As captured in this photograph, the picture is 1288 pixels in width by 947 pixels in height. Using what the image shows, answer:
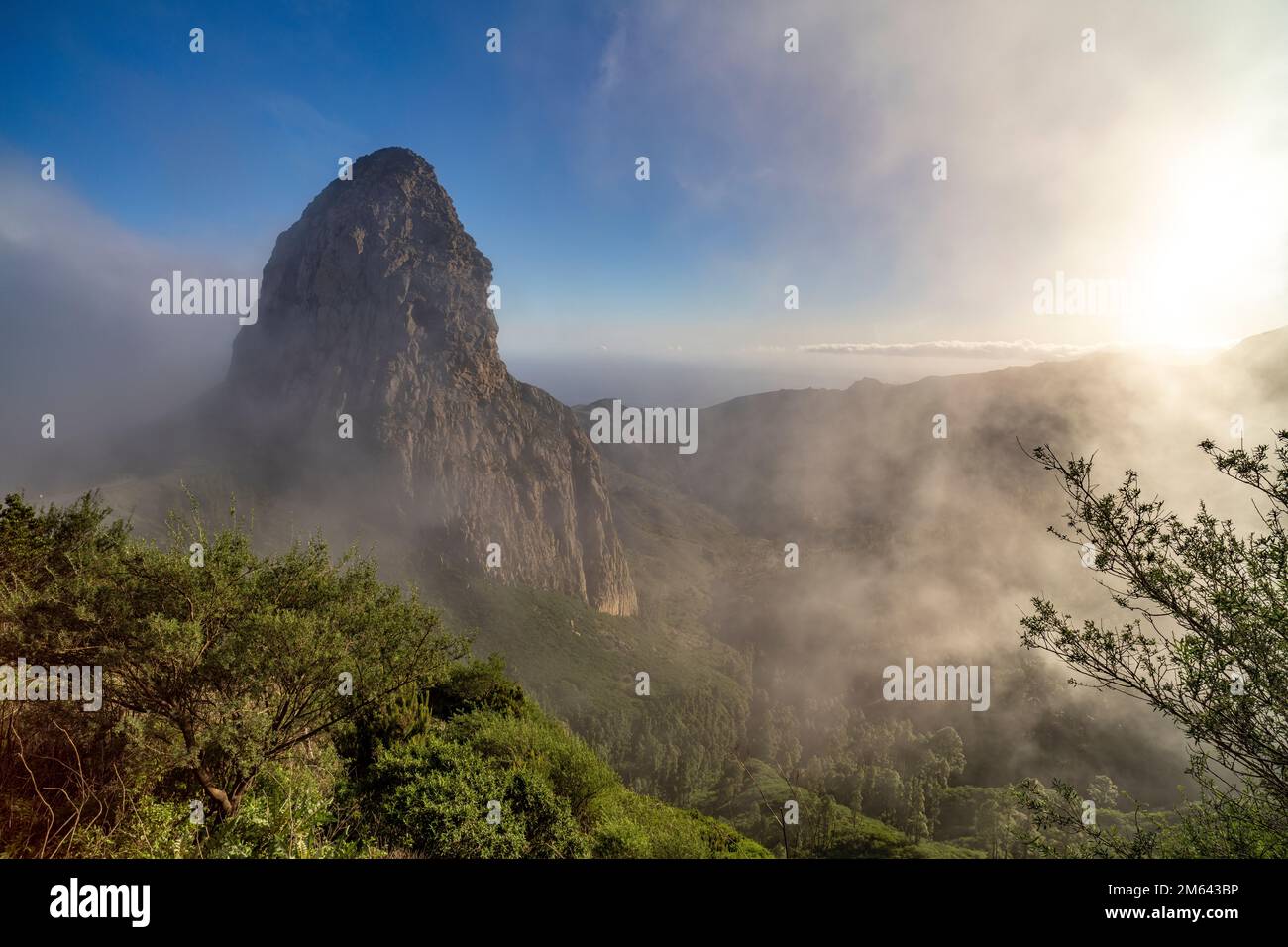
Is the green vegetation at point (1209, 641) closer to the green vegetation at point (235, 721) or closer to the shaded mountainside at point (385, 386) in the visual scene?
the green vegetation at point (235, 721)

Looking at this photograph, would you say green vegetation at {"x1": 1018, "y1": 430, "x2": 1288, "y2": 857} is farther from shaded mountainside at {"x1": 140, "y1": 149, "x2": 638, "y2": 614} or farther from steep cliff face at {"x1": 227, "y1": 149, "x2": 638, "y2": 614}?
steep cliff face at {"x1": 227, "y1": 149, "x2": 638, "y2": 614}

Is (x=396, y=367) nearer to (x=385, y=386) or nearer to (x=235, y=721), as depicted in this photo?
(x=385, y=386)

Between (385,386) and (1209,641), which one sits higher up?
(385,386)

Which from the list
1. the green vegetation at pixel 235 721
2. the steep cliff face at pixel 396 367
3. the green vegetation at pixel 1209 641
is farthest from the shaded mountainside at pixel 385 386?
the green vegetation at pixel 1209 641

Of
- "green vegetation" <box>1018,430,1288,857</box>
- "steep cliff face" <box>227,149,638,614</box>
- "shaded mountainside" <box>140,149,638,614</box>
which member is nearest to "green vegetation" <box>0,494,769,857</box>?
"green vegetation" <box>1018,430,1288,857</box>

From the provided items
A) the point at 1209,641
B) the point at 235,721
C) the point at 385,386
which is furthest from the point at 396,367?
the point at 1209,641
